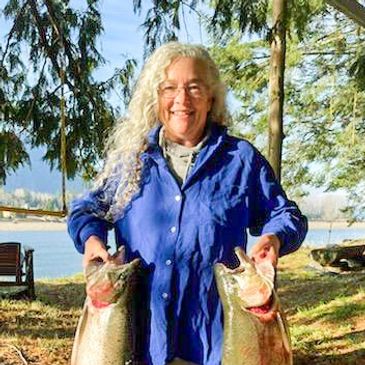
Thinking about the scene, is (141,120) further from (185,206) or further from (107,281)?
(107,281)

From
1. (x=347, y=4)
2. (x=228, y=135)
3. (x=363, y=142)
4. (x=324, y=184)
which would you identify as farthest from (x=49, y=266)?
(x=228, y=135)

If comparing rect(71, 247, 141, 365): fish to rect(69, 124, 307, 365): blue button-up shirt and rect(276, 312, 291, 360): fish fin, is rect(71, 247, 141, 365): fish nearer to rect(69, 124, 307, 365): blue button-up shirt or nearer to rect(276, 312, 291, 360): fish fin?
rect(69, 124, 307, 365): blue button-up shirt

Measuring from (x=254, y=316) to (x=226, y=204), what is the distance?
407 millimetres

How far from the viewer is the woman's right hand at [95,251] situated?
83.6 inches

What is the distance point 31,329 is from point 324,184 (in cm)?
703

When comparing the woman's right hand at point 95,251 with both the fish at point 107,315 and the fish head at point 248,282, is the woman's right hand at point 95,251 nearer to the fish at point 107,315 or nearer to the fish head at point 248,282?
the fish at point 107,315

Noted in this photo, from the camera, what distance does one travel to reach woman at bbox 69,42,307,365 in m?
2.18

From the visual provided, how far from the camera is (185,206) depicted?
7.30 feet

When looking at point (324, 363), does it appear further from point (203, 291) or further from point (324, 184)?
point (324, 184)

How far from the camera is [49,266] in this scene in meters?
14.7

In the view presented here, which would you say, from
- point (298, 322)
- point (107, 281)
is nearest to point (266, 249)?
point (107, 281)

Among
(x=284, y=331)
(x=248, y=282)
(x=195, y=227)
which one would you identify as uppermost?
(x=195, y=227)

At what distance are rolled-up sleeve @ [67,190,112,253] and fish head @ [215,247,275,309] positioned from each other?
1.51 feet

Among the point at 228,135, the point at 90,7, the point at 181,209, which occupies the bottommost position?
the point at 181,209
